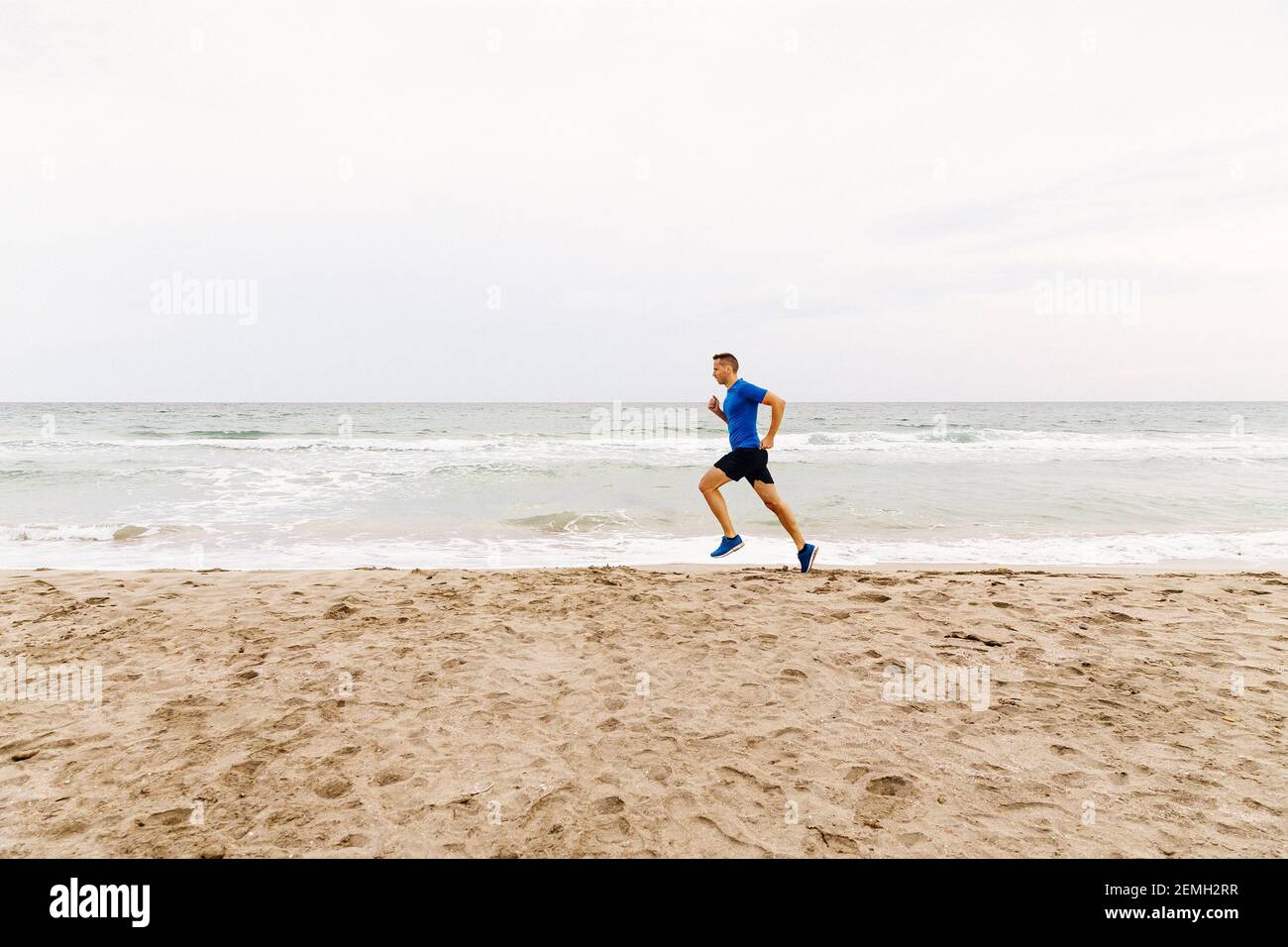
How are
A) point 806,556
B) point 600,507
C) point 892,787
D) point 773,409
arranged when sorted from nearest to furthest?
1. point 892,787
2. point 773,409
3. point 806,556
4. point 600,507

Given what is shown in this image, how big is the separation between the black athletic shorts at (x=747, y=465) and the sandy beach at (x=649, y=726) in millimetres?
1373

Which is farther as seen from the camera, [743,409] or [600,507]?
[600,507]

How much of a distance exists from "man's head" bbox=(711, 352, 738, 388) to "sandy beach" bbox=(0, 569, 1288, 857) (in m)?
2.34

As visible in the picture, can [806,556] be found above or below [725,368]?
below

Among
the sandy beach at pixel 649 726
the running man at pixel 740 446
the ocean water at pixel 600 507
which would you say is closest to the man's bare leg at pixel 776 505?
the running man at pixel 740 446

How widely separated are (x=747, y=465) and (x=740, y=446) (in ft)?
0.73

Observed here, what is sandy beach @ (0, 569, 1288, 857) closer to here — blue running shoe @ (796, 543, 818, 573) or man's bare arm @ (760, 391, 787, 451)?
blue running shoe @ (796, 543, 818, 573)

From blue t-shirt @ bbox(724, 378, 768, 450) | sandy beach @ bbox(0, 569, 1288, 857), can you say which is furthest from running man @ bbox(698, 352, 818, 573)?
sandy beach @ bbox(0, 569, 1288, 857)

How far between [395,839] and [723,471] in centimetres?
493

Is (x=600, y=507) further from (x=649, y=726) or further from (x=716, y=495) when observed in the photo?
(x=649, y=726)

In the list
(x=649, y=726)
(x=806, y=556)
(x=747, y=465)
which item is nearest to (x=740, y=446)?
(x=747, y=465)

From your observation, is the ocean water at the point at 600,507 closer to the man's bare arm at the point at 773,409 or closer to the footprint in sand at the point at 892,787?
the man's bare arm at the point at 773,409

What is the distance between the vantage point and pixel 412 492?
14.9m

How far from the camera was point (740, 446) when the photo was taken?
6.87 metres
